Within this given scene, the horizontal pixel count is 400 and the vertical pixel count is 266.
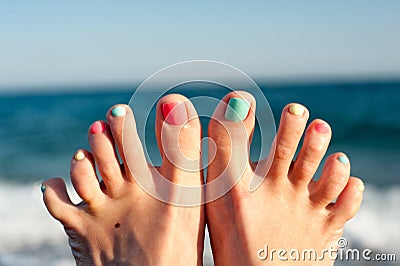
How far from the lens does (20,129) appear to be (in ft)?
32.1

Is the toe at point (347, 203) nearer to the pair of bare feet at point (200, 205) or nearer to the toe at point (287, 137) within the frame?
the pair of bare feet at point (200, 205)

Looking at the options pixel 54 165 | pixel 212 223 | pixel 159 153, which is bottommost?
pixel 212 223

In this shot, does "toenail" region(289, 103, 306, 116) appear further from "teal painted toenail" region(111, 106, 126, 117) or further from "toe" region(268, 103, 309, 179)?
"teal painted toenail" region(111, 106, 126, 117)

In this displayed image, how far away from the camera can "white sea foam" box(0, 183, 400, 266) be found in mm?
3004

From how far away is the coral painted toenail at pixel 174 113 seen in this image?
1.81m

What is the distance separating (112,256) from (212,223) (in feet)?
1.21

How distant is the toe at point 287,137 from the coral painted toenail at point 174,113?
351 mm

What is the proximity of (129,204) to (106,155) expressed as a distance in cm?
20

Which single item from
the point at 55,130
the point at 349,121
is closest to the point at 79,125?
the point at 55,130

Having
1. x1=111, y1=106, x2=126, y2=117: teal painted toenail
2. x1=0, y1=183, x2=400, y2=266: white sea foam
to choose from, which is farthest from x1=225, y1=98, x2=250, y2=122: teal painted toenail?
x1=0, y1=183, x2=400, y2=266: white sea foam

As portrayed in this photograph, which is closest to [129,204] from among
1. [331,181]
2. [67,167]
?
[331,181]

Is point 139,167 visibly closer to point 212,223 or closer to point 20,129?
point 212,223

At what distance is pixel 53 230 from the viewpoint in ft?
11.1

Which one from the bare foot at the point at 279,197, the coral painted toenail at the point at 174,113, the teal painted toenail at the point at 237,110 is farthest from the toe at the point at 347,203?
the coral painted toenail at the point at 174,113
